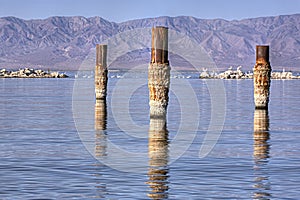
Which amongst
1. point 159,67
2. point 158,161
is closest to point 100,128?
point 159,67

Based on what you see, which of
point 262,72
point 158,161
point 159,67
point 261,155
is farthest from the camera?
Answer: point 262,72

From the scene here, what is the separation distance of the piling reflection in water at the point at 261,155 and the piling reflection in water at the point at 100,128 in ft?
16.4

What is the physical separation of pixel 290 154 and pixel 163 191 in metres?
7.49

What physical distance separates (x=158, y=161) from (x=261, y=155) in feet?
11.7

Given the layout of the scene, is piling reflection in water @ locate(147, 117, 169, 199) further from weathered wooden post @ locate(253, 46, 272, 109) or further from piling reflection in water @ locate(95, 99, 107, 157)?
weathered wooden post @ locate(253, 46, 272, 109)

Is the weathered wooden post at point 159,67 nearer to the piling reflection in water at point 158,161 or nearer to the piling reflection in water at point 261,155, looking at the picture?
the piling reflection in water at point 158,161

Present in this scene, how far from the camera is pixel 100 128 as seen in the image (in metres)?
32.5

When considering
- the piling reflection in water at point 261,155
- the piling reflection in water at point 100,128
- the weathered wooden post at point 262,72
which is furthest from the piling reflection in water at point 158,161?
the weathered wooden post at point 262,72

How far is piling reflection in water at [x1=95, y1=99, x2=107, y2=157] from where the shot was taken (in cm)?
2418

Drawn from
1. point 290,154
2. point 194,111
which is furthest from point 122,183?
point 194,111

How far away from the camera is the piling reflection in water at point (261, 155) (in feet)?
56.9

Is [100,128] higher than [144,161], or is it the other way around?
[100,128]

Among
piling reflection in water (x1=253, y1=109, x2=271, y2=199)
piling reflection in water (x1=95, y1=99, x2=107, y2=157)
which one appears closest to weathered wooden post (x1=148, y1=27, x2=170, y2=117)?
piling reflection in water (x1=95, y1=99, x2=107, y2=157)

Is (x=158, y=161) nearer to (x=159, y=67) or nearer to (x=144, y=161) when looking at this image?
(x=144, y=161)
